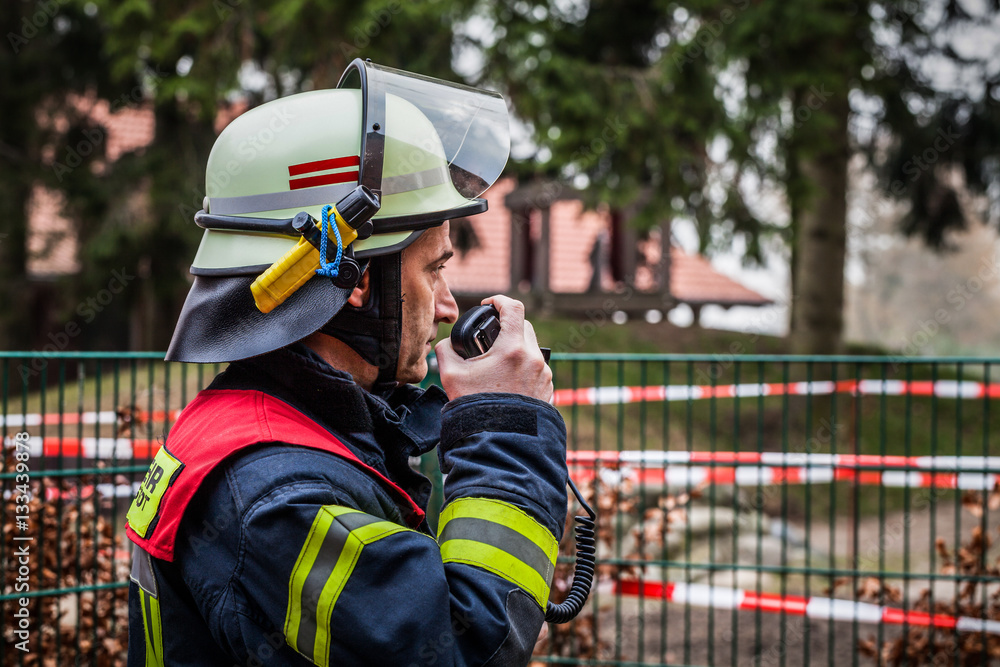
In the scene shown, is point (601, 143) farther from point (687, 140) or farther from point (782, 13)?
point (782, 13)

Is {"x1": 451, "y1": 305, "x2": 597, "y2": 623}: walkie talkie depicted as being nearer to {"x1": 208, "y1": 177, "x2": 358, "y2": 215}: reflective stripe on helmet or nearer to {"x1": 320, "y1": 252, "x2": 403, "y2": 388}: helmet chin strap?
{"x1": 320, "y1": 252, "x2": 403, "y2": 388}: helmet chin strap

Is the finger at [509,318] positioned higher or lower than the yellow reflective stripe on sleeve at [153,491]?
higher

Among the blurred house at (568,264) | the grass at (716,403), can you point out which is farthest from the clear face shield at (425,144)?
the blurred house at (568,264)

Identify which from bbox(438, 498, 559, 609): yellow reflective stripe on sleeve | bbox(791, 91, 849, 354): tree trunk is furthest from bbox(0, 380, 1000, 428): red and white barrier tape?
bbox(791, 91, 849, 354): tree trunk

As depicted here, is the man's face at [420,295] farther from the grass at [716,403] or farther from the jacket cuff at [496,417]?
the grass at [716,403]

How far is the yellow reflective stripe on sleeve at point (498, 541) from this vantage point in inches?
47.4

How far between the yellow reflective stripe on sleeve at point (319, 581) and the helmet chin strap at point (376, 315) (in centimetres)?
41

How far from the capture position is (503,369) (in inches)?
54.3

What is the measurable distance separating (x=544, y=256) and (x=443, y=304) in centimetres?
1254

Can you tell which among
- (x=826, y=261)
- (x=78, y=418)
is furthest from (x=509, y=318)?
(x=826, y=261)

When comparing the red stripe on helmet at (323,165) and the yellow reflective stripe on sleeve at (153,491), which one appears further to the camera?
the red stripe on helmet at (323,165)

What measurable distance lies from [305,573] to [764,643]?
15.6 ft

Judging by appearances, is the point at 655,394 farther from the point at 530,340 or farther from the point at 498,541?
the point at 498,541

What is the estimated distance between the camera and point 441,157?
1536mm
